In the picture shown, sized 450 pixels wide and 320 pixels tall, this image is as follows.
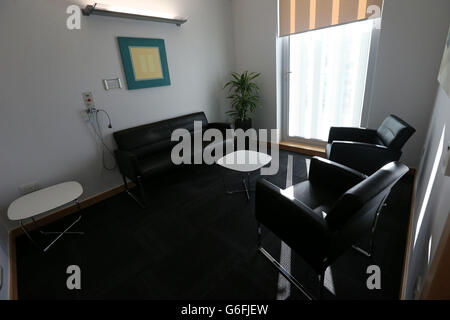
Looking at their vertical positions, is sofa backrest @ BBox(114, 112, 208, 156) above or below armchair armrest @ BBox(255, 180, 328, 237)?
above

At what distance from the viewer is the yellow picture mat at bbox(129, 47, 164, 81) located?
2.71 m

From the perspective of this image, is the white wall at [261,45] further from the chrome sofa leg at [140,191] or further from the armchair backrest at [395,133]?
the chrome sofa leg at [140,191]

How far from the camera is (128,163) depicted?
238 centimetres

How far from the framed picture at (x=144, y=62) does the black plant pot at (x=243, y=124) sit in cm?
141

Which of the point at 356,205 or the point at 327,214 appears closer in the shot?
the point at 356,205

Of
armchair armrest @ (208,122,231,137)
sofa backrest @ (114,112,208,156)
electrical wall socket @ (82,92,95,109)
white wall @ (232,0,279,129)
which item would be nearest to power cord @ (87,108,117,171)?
electrical wall socket @ (82,92,95,109)

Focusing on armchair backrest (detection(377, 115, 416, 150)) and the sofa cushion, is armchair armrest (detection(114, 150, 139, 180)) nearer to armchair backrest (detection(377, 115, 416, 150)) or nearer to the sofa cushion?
the sofa cushion

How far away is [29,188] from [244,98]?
3164mm

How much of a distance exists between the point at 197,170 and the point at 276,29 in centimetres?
257

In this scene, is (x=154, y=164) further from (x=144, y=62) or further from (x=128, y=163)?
(x=144, y=62)

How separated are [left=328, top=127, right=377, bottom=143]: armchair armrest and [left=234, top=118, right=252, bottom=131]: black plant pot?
1.55 m

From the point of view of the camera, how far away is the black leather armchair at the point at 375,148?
1.97m

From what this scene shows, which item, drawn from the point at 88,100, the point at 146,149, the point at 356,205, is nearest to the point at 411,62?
the point at 356,205
